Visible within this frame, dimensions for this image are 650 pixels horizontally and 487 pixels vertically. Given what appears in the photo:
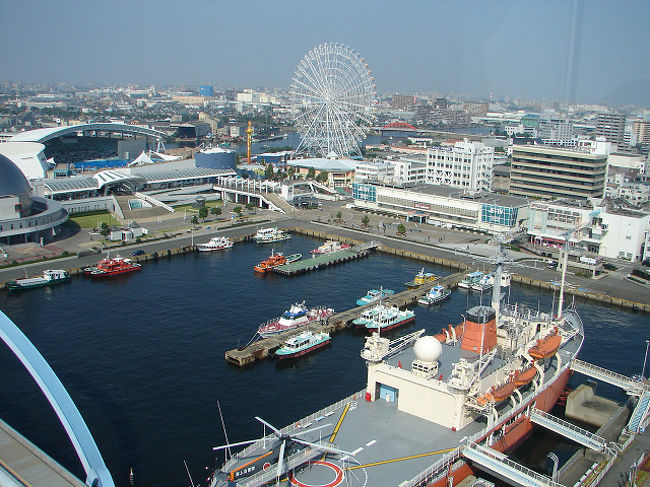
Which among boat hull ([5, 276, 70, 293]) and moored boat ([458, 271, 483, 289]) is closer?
boat hull ([5, 276, 70, 293])

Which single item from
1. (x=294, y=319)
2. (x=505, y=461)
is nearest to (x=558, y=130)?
(x=294, y=319)

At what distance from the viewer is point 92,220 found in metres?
39.2

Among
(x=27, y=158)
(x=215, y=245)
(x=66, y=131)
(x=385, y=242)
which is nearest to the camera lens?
(x=215, y=245)

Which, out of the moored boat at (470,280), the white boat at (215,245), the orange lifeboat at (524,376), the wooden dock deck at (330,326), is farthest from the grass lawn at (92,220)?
the orange lifeboat at (524,376)

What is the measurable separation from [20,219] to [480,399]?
27052 mm

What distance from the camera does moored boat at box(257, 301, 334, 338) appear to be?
21.8 metres

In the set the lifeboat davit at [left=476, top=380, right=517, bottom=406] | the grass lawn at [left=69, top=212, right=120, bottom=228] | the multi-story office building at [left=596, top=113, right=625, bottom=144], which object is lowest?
the grass lawn at [left=69, top=212, right=120, bottom=228]

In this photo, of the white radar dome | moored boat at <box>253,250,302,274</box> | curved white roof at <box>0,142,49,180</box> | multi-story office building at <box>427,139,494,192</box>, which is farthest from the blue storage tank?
the white radar dome

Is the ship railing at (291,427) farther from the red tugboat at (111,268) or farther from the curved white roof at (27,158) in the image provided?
the curved white roof at (27,158)

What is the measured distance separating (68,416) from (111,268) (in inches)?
736

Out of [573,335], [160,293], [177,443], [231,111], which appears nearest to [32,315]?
[160,293]

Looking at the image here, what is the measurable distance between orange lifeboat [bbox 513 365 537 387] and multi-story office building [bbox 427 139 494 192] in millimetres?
32727

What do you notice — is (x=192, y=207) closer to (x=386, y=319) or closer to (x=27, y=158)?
(x=27, y=158)

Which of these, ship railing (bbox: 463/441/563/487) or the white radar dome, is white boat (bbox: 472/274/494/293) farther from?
ship railing (bbox: 463/441/563/487)
